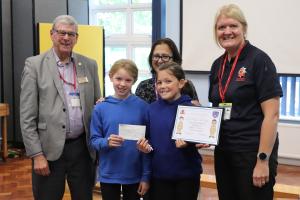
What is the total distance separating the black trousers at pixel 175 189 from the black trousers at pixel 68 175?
0.57 m

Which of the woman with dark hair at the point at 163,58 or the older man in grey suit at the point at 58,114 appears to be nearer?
the older man in grey suit at the point at 58,114

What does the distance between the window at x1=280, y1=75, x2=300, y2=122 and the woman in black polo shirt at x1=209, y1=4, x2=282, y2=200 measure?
11.5ft

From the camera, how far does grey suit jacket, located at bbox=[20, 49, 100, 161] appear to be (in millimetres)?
2299

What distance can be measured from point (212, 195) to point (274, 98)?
8.13 feet

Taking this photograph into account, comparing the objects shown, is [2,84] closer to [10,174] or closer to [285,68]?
[10,174]

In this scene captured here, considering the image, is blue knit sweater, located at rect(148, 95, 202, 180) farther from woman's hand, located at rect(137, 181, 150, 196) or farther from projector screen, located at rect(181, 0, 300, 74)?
projector screen, located at rect(181, 0, 300, 74)

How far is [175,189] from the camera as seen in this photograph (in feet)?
7.05

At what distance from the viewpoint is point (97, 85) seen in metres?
2.60

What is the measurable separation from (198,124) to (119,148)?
1.68 ft

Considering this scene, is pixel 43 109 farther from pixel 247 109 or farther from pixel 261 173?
pixel 261 173

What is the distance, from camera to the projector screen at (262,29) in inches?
197

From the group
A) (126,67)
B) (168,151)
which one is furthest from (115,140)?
(126,67)

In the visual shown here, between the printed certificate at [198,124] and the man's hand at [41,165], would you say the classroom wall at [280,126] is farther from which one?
the man's hand at [41,165]

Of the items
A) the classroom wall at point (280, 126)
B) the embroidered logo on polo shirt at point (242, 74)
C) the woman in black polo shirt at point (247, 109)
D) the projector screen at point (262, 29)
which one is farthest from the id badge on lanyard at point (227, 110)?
the classroom wall at point (280, 126)
